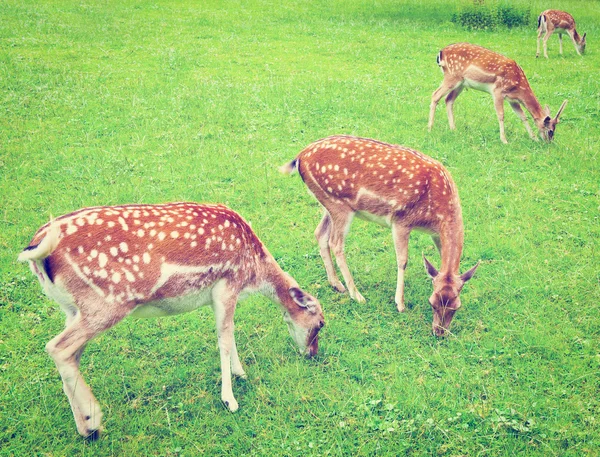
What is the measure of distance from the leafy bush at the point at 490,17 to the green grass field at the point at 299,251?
12.1 feet

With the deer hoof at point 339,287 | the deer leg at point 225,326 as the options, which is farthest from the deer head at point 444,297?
the deer leg at point 225,326

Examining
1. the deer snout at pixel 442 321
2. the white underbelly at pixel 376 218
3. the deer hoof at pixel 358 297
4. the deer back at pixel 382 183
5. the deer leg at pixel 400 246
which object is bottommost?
the deer hoof at pixel 358 297

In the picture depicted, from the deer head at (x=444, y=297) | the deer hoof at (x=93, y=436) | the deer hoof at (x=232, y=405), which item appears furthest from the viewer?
the deer head at (x=444, y=297)

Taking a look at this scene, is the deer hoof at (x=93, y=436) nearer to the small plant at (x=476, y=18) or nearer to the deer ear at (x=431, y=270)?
the deer ear at (x=431, y=270)

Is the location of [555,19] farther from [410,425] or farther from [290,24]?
[410,425]

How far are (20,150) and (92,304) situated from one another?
6.41 metres

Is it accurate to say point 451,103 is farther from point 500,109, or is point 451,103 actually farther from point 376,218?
point 376,218

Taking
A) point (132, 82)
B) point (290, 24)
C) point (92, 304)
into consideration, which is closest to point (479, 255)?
point (92, 304)

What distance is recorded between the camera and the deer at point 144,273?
459cm

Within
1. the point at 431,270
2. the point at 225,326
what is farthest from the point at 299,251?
the point at 225,326

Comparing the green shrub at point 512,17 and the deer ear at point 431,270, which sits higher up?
the green shrub at point 512,17

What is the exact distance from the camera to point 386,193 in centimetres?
659

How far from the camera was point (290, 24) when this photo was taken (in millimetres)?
19922

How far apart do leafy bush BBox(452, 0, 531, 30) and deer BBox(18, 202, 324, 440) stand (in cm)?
1731
